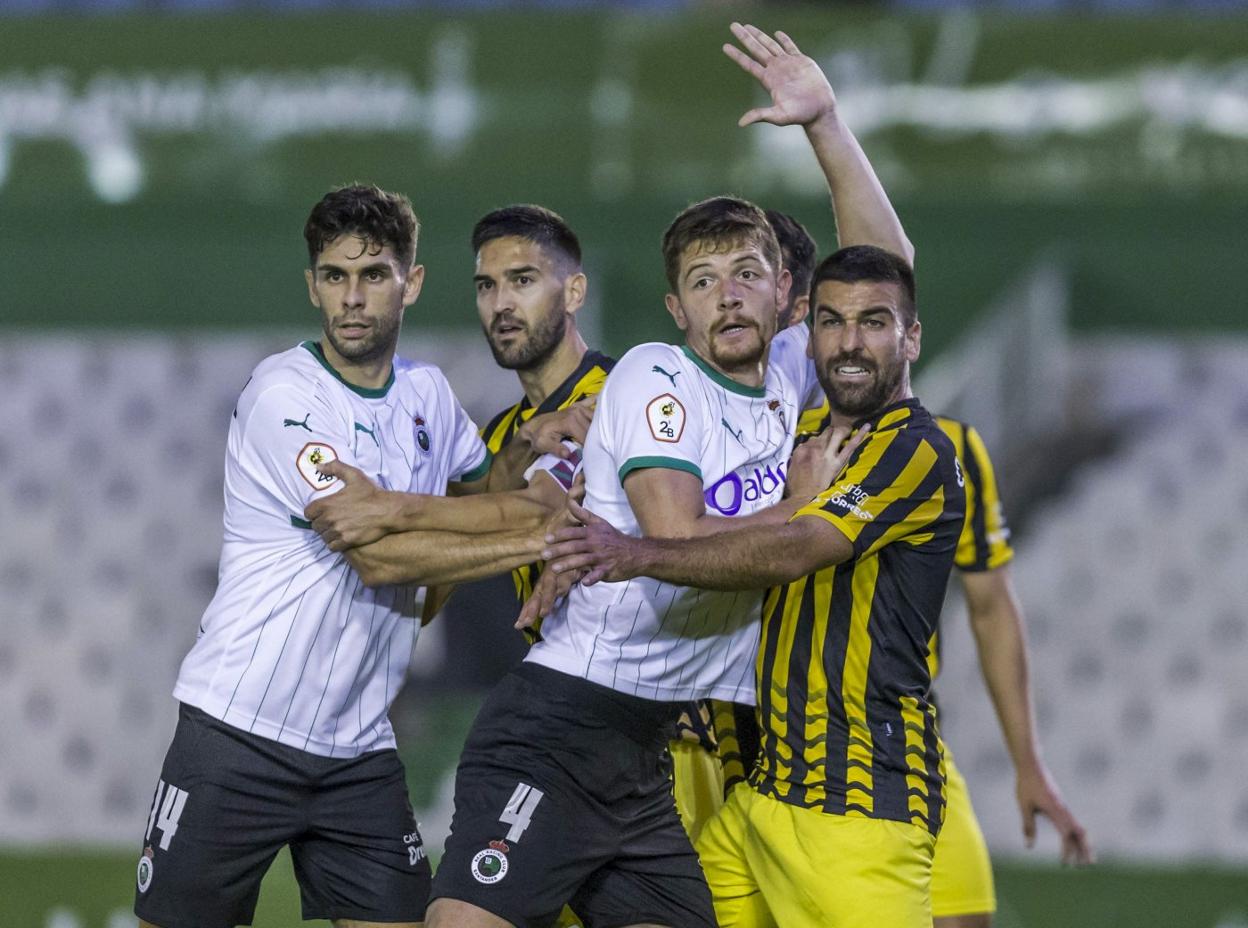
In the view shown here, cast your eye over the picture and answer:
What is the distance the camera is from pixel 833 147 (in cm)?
427

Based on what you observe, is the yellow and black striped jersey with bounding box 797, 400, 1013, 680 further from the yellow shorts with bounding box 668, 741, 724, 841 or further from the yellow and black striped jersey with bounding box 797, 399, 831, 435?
the yellow shorts with bounding box 668, 741, 724, 841

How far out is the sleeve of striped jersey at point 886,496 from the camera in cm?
353

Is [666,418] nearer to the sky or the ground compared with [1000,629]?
nearer to the sky

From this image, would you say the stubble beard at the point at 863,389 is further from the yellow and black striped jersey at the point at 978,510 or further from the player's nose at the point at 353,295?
the player's nose at the point at 353,295

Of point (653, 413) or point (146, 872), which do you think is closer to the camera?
point (653, 413)

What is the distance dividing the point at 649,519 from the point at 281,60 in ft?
23.9

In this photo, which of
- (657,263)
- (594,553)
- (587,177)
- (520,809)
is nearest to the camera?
(594,553)

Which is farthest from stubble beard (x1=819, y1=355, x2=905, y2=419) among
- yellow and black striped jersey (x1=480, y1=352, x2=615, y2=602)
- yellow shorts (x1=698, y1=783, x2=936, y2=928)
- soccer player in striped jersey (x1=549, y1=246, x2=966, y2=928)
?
yellow shorts (x1=698, y1=783, x2=936, y2=928)

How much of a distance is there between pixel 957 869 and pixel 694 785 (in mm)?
795

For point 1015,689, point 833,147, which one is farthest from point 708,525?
point 1015,689

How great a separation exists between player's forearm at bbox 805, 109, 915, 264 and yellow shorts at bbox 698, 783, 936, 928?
1.45 metres

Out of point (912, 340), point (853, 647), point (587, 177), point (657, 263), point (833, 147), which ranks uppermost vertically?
point (587, 177)

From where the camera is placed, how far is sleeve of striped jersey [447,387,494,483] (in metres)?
4.25

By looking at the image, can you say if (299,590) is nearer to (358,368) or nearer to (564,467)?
(358,368)
